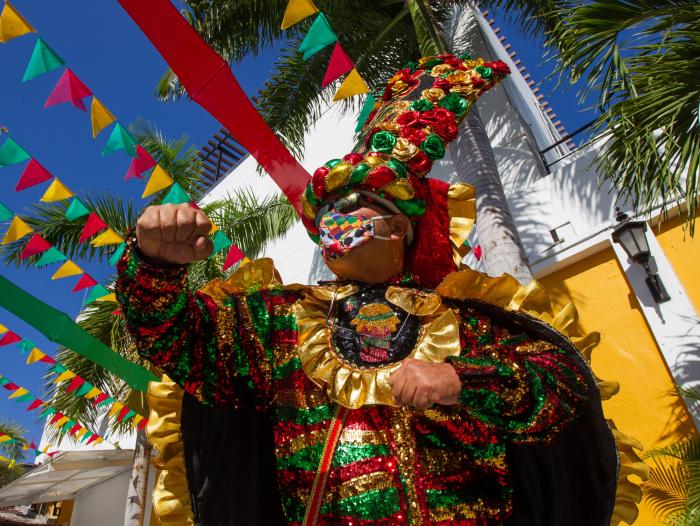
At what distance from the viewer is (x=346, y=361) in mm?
1664

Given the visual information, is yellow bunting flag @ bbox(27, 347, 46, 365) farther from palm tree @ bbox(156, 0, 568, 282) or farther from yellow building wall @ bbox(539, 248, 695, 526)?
yellow building wall @ bbox(539, 248, 695, 526)

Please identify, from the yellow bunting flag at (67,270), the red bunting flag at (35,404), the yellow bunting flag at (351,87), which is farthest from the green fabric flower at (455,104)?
the red bunting flag at (35,404)

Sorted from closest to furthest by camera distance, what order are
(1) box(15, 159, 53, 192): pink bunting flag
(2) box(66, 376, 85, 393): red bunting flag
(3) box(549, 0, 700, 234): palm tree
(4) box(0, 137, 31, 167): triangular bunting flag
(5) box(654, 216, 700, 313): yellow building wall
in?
(3) box(549, 0, 700, 234): palm tree, (4) box(0, 137, 31, 167): triangular bunting flag, (1) box(15, 159, 53, 192): pink bunting flag, (5) box(654, 216, 700, 313): yellow building wall, (2) box(66, 376, 85, 393): red bunting flag

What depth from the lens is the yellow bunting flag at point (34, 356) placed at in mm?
7043

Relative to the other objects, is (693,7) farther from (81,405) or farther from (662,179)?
(81,405)

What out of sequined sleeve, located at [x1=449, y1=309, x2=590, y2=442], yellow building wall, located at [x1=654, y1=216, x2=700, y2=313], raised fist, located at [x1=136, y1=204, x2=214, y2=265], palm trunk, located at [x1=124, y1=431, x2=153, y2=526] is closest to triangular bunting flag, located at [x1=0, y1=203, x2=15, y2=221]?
palm trunk, located at [x1=124, y1=431, x2=153, y2=526]

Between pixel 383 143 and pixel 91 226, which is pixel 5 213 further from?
pixel 383 143

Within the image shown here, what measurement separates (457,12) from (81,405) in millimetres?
8080

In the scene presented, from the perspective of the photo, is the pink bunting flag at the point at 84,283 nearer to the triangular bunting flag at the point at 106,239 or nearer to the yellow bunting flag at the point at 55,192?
the triangular bunting flag at the point at 106,239

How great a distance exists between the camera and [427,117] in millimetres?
2098

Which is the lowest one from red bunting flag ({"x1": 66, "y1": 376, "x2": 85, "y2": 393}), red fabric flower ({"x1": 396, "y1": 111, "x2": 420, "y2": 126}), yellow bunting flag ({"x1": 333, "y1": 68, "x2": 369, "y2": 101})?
red fabric flower ({"x1": 396, "y1": 111, "x2": 420, "y2": 126})

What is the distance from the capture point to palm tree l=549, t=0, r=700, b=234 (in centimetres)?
322

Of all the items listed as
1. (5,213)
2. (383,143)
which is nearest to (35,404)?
(5,213)

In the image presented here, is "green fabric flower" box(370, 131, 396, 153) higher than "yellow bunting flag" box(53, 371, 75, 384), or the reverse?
"yellow bunting flag" box(53, 371, 75, 384)
